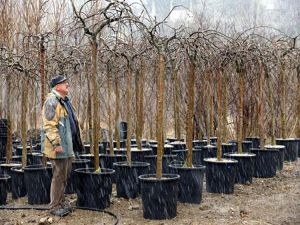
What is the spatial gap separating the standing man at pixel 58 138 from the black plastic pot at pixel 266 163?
367cm

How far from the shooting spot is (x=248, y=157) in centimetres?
690

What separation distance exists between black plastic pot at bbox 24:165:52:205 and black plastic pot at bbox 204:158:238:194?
2112 millimetres

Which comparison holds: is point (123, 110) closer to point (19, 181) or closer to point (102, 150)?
point (102, 150)

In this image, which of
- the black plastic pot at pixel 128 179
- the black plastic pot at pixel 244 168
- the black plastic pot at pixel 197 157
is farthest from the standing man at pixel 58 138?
the black plastic pot at pixel 197 157

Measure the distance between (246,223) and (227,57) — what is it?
271cm

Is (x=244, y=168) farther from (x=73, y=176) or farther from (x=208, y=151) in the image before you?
(x=73, y=176)

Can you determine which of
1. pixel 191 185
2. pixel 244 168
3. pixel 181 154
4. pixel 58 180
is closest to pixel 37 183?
pixel 58 180

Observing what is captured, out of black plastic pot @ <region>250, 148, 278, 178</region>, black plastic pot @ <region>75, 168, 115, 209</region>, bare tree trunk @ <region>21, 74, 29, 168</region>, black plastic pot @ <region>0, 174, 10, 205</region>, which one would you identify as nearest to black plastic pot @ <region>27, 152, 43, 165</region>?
bare tree trunk @ <region>21, 74, 29, 168</region>

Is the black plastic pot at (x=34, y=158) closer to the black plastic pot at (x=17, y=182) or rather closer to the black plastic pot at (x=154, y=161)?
the black plastic pot at (x=17, y=182)

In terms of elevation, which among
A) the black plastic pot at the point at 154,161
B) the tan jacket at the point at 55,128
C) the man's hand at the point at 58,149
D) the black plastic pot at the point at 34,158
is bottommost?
the black plastic pot at the point at 154,161

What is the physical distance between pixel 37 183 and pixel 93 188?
0.77 metres

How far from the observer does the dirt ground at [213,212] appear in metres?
4.77

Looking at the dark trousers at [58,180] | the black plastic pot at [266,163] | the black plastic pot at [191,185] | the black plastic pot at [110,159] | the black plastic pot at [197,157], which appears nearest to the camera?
the dark trousers at [58,180]

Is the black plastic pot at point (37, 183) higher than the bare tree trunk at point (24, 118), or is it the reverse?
the bare tree trunk at point (24, 118)
